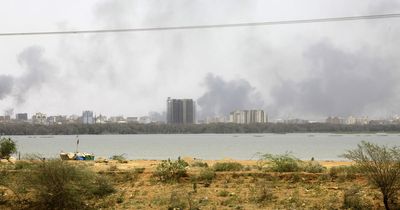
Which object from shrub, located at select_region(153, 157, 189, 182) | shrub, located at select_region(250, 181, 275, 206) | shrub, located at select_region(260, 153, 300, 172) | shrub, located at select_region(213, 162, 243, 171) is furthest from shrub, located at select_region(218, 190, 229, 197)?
shrub, located at select_region(213, 162, 243, 171)

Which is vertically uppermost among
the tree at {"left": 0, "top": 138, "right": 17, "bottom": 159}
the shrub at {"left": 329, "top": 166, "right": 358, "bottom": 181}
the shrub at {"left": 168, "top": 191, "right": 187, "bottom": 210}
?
the tree at {"left": 0, "top": 138, "right": 17, "bottom": 159}

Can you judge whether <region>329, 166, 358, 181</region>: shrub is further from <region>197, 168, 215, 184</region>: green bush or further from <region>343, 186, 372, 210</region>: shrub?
<region>197, 168, 215, 184</region>: green bush

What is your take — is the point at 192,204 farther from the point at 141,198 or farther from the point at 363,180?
the point at 363,180

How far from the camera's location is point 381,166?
2098cm

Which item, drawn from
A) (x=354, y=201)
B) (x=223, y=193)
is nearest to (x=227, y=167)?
(x=223, y=193)

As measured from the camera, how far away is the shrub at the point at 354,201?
67.0 feet

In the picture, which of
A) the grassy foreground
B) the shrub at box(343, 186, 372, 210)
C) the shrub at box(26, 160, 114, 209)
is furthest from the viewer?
the shrub at box(26, 160, 114, 209)

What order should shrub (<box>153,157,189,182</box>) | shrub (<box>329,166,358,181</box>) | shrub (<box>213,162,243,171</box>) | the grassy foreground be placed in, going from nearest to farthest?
1. the grassy foreground
2. shrub (<box>329,166,358,181</box>)
3. shrub (<box>153,157,189,182</box>)
4. shrub (<box>213,162,243,171</box>)

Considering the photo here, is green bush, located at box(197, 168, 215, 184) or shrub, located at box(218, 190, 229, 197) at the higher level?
green bush, located at box(197, 168, 215, 184)

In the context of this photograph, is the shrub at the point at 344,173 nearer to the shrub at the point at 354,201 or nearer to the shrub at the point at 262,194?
the shrub at the point at 354,201

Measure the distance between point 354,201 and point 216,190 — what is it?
5.99m

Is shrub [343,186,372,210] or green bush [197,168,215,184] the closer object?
shrub [343,186,372,210]

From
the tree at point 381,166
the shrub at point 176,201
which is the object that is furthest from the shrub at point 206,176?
the tree at point 381,166

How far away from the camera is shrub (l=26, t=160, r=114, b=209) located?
71.2 ft
